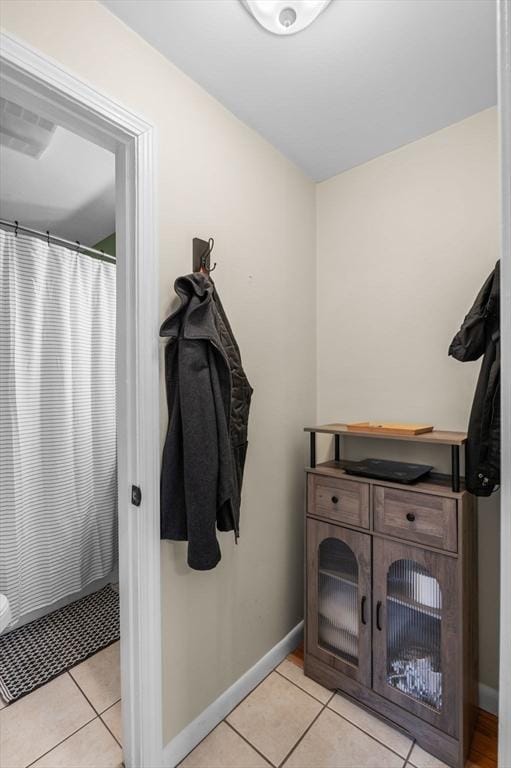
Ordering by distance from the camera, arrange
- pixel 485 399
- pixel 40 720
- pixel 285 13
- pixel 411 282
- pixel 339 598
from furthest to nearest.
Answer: pixel 411 282
pixel 339 598
pixel 40 720
pixel 485 399
pixel 285 13

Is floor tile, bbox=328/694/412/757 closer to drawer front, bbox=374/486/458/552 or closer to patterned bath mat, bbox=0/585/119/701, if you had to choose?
drawer front, bbox=374/486/458/552

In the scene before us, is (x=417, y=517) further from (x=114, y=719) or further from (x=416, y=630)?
(x=114, y=719)

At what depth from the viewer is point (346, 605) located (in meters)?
1.54

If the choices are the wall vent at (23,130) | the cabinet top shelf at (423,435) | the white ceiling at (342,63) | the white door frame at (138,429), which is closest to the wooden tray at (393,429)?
the cabinet top shelf at (423,435)

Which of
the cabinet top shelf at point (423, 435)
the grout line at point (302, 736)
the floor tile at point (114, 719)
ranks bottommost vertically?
the floor tile at point (114, 719)

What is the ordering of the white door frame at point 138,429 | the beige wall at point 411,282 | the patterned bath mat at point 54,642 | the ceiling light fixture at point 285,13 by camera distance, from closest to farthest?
the ceiling light fixture at point 285,13, the white door frame at point 138,429, the beige wall at point 411,282, the patterned bath mat at point 54,642

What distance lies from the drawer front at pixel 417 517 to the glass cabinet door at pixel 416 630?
51 mm

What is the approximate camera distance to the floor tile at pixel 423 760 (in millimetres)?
1252

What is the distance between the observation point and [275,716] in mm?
1437

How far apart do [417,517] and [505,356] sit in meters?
1.18

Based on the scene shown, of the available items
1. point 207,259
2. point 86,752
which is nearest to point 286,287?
point 207,259

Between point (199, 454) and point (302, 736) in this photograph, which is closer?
point (199, 454)

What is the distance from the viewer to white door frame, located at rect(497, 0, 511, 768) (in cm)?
33

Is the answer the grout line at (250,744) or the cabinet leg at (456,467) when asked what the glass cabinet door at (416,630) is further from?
the grout line at (250,744)
